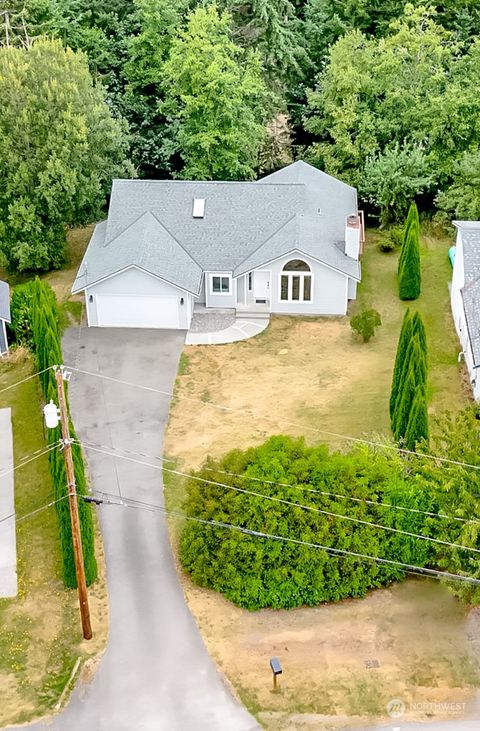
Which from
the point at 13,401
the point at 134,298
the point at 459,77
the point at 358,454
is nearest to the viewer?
the point at 358,454

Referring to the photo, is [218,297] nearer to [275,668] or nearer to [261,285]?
[261,285]

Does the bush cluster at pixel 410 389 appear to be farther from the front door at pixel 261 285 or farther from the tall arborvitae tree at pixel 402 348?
the front door at pixel 261 285

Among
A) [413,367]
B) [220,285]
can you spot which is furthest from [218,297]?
[413,367]

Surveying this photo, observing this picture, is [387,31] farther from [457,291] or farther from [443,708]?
[443,708]

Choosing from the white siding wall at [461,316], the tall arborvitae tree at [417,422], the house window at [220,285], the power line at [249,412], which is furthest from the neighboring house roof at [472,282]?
the house window at [220,285]

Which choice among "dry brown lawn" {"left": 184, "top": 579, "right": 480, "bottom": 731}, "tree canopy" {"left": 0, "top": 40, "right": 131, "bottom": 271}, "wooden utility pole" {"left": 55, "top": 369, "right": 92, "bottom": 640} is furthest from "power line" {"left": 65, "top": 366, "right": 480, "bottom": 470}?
"wooden utility pole" {"left": 55, "top": 369, "right": 92, "bottom": 640}

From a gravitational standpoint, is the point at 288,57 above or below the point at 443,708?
above

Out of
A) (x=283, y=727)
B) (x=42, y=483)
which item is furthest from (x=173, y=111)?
(x=283, y=727)
